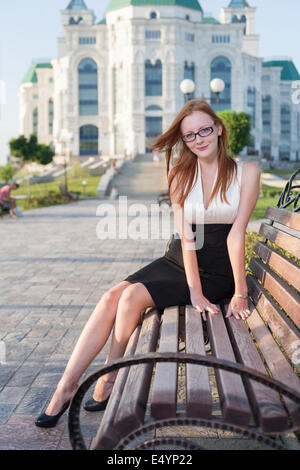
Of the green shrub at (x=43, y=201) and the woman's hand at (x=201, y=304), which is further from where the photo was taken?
the green shrub at (x=43, y=201)

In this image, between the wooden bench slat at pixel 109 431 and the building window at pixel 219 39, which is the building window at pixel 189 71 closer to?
the building window at pixel 219 39

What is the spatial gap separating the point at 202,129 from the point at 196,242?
66 cm

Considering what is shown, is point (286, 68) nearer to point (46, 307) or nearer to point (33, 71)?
point (33, 71)

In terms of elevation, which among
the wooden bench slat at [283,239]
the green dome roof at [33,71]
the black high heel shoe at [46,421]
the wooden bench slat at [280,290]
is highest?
the green dome roof at [33,71]

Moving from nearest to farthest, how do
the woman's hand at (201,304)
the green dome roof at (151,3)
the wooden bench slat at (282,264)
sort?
the wooden bench slat at (282,264) < the woman's hand at (201,304) < the green dome roof at (151,3)

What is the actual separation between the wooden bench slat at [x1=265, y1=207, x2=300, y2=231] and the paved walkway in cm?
119

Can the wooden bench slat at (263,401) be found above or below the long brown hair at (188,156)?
below

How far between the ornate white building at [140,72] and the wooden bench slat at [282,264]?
61.6 m

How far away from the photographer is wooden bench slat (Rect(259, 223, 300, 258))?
2977 millimetres

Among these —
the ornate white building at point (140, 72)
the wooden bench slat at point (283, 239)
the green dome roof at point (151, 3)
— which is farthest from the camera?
the green dome roof at point (151, 3)

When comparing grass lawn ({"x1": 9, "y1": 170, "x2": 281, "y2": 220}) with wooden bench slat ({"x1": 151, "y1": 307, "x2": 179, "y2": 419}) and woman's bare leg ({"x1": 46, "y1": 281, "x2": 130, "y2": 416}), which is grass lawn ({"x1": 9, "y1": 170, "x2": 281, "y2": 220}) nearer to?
woman's bare leg ({"x1": 46, "y1": 281, "x2": 130, "y2": 416})

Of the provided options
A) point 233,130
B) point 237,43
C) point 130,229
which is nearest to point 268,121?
point 237,43

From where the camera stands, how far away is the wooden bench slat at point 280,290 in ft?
8.75

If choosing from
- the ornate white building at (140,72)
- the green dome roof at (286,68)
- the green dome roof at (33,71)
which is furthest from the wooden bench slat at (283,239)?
the green dome roof at (33,71)
